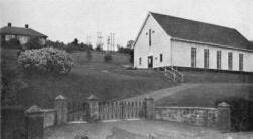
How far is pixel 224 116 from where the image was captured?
14867 millimetres

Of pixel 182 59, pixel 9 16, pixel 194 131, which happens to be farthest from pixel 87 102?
pixel 182 59

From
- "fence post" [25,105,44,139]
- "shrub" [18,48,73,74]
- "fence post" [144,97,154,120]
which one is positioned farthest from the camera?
"shrub" [18,48,73,74]

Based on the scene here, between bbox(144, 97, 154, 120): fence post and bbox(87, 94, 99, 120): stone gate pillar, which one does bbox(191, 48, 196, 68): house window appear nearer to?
bbox(144, 97, 154, 120): fence post

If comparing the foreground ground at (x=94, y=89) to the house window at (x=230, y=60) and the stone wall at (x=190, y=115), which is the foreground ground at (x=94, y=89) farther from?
the house window at (x=230, y=60)

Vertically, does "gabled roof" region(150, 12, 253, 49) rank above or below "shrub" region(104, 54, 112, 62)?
above

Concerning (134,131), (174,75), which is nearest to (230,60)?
(174,75)

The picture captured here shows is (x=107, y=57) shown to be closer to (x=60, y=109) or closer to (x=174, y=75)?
(x=174, y=75)

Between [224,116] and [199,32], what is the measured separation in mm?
23689

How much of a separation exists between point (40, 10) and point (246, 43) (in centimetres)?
3499

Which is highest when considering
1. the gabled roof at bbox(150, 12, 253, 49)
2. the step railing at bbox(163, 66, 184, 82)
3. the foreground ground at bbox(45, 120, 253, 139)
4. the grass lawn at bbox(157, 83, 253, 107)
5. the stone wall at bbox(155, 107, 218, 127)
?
the gabled roof at bbox(150, 12, 253, 49)

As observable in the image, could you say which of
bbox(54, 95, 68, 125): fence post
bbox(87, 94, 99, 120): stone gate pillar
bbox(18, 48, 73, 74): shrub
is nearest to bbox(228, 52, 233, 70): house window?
bbox(18, 48, 73, 74): shrub

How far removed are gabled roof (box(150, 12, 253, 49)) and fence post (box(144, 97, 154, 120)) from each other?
57.6 feet

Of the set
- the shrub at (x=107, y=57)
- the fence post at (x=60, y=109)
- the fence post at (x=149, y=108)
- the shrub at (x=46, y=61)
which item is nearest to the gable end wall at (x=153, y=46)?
the shrub at (x=107, y=57)

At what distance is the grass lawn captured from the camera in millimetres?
17997
